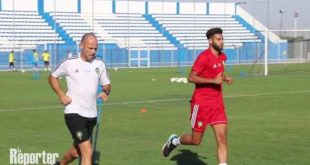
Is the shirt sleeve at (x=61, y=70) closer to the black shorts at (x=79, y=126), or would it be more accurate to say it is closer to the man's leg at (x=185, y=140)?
the black shorts at (x=79, y=126)

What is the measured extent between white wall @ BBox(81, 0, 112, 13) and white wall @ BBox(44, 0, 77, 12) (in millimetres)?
901

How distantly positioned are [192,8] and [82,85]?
2804 inches

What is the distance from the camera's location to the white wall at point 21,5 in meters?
63.9

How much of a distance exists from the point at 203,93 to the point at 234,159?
1928 mm

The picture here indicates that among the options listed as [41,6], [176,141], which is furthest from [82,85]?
[41,6]

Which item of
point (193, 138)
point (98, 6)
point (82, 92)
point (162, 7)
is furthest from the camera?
point (162, 7)

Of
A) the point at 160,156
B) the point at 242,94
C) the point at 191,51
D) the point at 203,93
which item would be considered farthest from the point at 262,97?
the point at 191,51

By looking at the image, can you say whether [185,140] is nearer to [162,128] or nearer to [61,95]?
[61,95]

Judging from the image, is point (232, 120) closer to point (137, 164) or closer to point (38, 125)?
point (38, 125)

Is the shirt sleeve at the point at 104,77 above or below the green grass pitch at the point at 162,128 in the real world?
above

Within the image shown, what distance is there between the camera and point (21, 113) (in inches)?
751

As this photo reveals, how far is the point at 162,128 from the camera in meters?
15.4

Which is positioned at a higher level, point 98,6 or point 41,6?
point 98,6

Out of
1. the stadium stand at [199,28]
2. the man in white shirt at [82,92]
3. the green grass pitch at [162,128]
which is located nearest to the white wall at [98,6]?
the stadium stand at [199,28]
